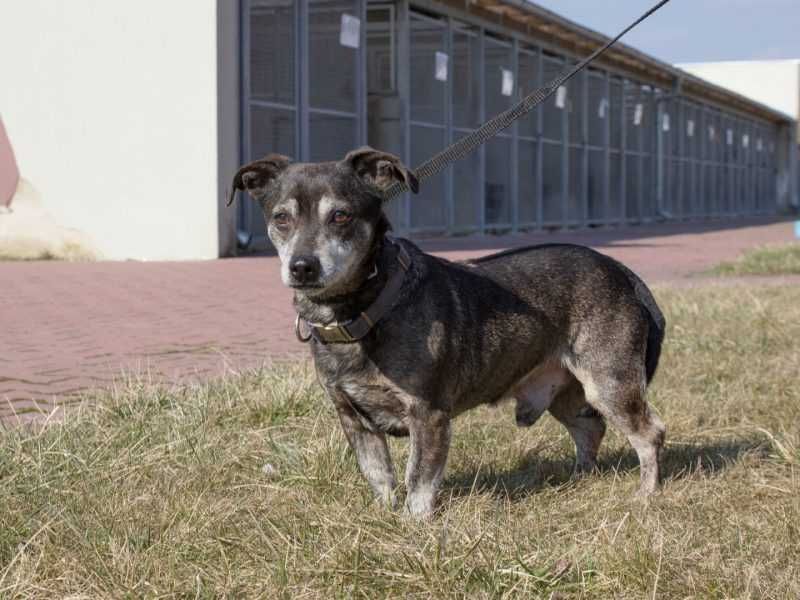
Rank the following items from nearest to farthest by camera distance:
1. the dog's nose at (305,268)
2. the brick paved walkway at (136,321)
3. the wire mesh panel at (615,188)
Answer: the dog's nose at (305,268)
the brick paved walkway at (136,321)
the wire mesh panel at (615,188)

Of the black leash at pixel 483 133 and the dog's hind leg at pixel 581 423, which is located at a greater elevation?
the black leash at pixel 483 133

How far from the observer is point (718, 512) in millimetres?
3686

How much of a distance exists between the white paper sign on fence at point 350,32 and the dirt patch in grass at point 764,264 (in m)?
6.16

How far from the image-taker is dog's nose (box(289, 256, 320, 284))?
3465mm

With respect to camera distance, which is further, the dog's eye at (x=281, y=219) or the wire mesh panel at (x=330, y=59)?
the wire mesh panel at (x=330, y=59)

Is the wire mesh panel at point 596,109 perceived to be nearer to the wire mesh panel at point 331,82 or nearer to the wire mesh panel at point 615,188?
the wire mesh panel at point 615,188

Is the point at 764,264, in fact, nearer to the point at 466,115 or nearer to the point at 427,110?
the point at 427,110

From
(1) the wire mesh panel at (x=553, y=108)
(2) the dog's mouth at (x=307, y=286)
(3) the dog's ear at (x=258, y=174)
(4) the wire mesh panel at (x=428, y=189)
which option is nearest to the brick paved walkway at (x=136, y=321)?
(3) the dog's ear at (x=258, y=174)

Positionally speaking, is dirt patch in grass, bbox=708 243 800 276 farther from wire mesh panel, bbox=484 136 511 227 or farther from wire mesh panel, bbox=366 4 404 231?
wire mesh panel, bbox=484 136 511 227

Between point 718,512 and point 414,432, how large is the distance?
971 mm

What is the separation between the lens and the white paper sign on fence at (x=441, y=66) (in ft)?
63.6

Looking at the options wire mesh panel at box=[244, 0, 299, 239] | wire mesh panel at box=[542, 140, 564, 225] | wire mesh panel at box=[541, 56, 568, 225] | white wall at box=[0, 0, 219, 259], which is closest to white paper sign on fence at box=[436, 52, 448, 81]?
wire mesh panel at box=[244, 0, 299, 239]

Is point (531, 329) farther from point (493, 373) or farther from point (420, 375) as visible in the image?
point (420, 375)

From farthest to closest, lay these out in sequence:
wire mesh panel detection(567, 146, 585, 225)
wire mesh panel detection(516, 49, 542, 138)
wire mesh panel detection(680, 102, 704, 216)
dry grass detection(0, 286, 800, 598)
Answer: wire mesh panel detection(680, 102, 704, 216) → wire mesh panel detection(567, 146, 585, 225) → wire mesh panel detection(516, 49, 542, 138) → dry grass detection(0, 286, 800, 598)
